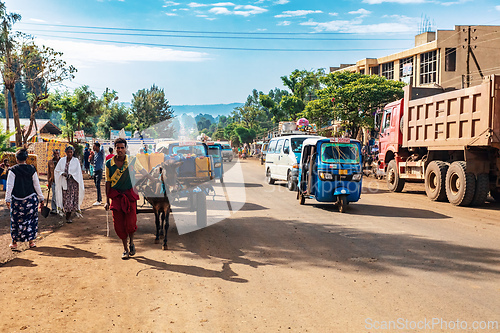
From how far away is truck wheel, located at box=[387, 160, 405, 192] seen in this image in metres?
17.6

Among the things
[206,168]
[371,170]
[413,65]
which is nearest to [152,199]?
[206,168]

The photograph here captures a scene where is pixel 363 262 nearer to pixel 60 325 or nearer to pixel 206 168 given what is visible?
pixel 206 168

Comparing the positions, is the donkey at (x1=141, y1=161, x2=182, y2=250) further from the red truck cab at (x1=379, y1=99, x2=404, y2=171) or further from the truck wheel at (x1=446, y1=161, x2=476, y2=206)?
the red truck cab at (x1=379, y1=99, x2=404, y2=171)

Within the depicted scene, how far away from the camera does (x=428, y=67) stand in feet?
123

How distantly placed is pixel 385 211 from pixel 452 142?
11.0 ft

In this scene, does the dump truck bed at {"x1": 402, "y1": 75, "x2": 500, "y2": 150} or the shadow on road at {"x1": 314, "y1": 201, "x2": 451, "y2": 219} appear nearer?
the shadow on road at {"x1": 314, "y1": 201, "x2": 451, "y2": 219}

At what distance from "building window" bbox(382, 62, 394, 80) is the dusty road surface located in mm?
34652

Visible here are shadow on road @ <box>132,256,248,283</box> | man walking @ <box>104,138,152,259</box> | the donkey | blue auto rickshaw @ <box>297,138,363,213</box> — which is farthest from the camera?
blue auto rickshaw @ <box>297,138,363,213</box>

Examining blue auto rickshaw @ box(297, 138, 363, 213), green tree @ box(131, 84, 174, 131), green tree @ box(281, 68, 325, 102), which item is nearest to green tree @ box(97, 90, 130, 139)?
green tree @ box(131, 84, 174, 131)

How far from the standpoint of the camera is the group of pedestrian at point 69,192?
7.01m

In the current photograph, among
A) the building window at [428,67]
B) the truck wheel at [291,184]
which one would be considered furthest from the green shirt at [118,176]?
the building window at [428,67]

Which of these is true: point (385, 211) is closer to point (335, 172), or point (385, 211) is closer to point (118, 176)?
point (335, 172)

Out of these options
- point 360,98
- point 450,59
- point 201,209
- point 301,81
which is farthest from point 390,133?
point 301,81

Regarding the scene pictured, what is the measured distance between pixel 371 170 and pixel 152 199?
19.8 metres
